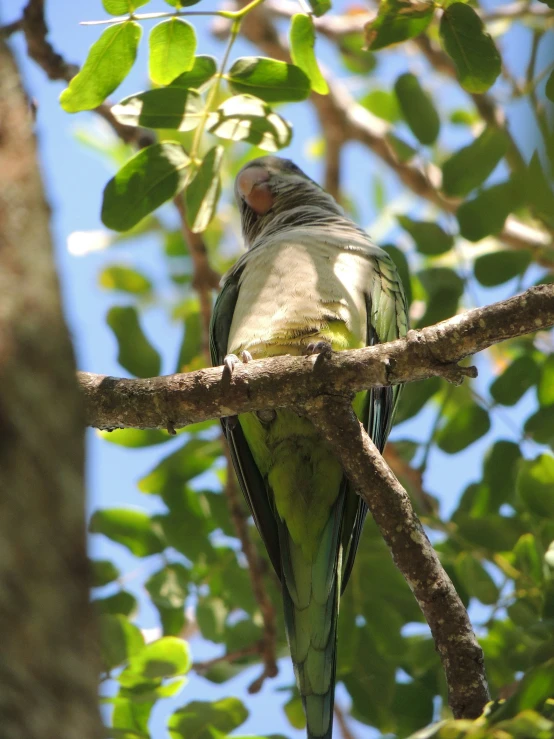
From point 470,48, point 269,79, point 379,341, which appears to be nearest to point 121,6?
point 269,79

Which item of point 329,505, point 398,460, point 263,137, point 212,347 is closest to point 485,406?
point 398,460

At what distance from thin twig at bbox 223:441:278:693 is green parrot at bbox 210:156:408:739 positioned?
432 millimetres

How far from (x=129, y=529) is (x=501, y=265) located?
2029 mm

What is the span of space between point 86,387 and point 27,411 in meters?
1.60

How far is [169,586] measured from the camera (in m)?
3.23

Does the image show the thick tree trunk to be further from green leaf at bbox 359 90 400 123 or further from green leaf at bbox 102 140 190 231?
green leaf at bbox 359 90 400 123

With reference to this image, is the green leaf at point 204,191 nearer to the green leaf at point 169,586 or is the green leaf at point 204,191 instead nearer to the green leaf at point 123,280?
the green leaf at point 169,586

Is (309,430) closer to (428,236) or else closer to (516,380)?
(516,380)

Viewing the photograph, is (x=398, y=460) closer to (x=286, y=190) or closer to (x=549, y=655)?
(x=286, y=190)

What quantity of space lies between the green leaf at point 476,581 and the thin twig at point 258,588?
871 millimetres

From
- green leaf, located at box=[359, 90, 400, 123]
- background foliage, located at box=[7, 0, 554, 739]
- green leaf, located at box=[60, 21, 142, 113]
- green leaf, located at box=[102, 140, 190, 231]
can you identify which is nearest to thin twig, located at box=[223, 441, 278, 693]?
background foliage, located at box=[7, 0, 554, 739]

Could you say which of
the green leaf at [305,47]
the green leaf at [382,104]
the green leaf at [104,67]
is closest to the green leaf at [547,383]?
the green leaf at [305,47]

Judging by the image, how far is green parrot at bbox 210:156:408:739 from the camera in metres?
2.68

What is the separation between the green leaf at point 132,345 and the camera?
3215mm
